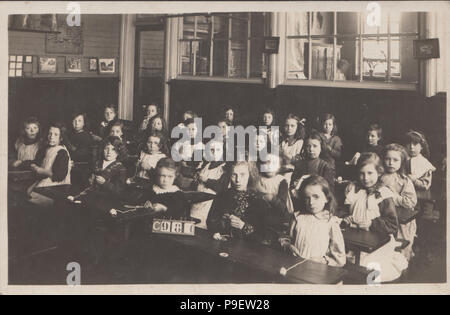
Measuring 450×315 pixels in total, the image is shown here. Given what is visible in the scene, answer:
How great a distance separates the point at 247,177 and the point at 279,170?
17cm

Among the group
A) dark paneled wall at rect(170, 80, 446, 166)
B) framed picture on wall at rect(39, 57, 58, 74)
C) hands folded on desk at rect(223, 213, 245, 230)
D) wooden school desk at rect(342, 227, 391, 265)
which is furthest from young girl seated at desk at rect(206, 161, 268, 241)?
framed picture on wall at rect(39, 57, 58, 74)

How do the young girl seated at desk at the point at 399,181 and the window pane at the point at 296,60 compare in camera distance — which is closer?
the young girl seated at desk at the point at 399,181

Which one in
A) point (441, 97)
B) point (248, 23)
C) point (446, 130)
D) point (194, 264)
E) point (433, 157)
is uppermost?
point (248, 23)

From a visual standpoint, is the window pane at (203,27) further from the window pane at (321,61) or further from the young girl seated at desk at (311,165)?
the young girl seated at desk at (311,165)

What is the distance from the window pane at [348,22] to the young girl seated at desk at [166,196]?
111cm

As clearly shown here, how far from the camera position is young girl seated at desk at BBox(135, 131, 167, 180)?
222 cm

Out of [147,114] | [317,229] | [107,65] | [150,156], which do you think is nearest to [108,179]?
[150,156]

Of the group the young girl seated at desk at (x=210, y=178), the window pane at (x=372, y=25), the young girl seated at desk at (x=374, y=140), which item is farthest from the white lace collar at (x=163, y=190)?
the window pane at (x=372, y=25)

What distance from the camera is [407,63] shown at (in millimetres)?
2051

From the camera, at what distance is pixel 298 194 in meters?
2.10

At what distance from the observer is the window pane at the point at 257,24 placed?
7.07ft

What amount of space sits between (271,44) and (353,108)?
534 mm
